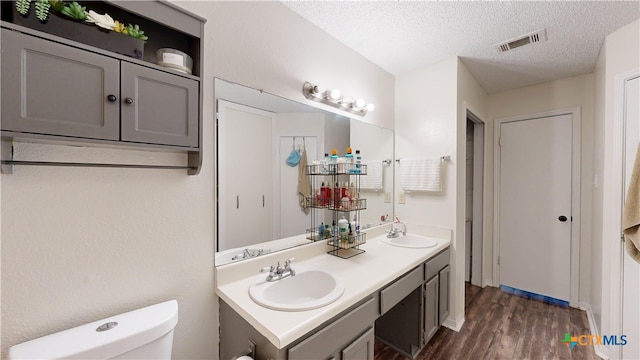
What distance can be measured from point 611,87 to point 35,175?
3.26 meters

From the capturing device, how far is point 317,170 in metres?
1.79

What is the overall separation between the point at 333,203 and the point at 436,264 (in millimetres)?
990

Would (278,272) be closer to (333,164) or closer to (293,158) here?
(293,158)

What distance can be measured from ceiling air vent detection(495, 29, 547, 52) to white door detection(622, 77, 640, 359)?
622 mm

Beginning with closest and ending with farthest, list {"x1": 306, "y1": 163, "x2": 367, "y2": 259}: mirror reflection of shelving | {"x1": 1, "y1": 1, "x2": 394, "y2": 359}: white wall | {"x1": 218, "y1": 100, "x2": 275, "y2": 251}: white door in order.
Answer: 1. {"x1": 1, "y1": 1, "x2": 394, "y2": 359}: white wall
2. {"x1": 218, "y1": 100, "x2": 275, "y2": 251}: white door
3. {"x1": 306, "y1": 163, "x2": 367, "y2": 259}: mirror reflection of shelving

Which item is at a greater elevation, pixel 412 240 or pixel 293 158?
pixel 293 158

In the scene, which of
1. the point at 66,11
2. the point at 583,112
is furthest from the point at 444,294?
the point at 66,11

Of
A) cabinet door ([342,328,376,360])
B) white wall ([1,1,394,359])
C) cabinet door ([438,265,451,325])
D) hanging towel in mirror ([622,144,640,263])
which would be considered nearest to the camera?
white wall ([1,1,394,359])

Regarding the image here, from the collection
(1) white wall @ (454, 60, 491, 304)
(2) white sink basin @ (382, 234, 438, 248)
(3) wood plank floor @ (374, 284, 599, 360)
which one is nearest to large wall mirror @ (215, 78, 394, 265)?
(2) white sink basin @ (382, 234, 438, 248)

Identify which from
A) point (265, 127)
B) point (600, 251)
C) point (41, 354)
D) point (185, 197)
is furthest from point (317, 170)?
point (600, 251)

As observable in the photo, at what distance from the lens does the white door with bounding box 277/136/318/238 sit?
1.62 meters

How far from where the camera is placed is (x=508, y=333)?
2.16 m

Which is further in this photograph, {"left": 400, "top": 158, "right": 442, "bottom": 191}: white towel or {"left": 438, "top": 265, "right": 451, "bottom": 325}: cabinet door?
{"left": 400, "top": 158, "right": 442, "bottom": 191}: white towel

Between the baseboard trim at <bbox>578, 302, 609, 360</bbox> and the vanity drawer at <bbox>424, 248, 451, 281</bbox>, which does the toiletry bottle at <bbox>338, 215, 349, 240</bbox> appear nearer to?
the vanity drawer at <bbox>424, 248, 451, 281</bbox>
